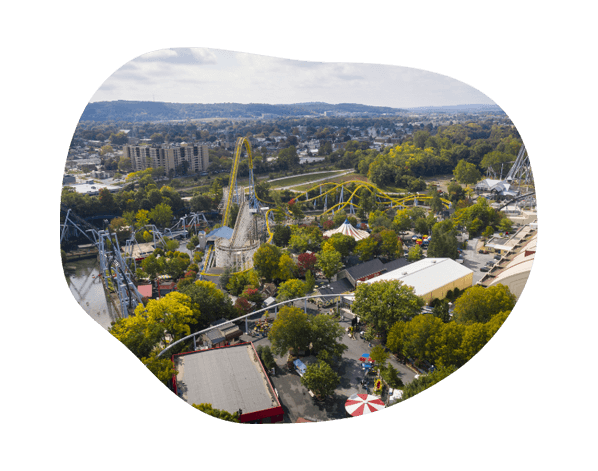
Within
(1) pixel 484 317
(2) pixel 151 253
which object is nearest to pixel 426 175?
(1) pixel 484 317

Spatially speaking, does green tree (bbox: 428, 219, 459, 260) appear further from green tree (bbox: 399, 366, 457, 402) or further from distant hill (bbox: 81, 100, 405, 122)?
green tree (bbox: 399, 366, 457, 402)

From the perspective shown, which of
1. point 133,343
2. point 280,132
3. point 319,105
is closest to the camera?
point 133,343

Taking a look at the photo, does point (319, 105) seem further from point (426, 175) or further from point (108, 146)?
point (108, 146)

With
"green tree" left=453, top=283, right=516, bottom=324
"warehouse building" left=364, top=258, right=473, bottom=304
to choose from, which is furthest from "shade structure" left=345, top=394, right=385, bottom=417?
"warehouse building" left=364, top=258, right=473, bottom=304

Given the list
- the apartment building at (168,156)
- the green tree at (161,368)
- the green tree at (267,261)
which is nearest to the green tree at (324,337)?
the green tree at (267,261)

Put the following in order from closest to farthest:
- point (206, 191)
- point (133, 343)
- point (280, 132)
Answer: point (133, 343)
point (206, 191)
point (280, 132)
